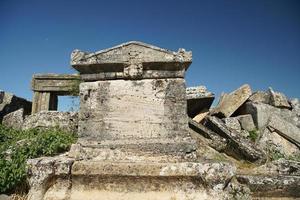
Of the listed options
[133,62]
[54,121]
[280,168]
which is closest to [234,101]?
[280,168]

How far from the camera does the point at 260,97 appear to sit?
732cm

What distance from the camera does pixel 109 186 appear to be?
2.95 m

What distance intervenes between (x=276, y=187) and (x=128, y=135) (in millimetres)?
1849

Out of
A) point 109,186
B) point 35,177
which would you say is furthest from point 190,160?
point 35,177

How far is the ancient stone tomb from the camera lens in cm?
292

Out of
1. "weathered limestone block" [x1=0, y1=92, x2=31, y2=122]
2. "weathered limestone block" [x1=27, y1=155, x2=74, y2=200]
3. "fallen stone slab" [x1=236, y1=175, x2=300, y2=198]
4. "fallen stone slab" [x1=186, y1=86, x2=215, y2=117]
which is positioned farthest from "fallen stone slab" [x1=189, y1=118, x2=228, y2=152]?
"weathered limestone block" [x1=0, y1=92, x2=31, y2=122]

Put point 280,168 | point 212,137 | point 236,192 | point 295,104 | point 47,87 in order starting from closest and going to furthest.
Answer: point 236,192, point 280,168, point 212,137, point 295,104, point 47,87

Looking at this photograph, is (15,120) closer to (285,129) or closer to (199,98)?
(199,98)

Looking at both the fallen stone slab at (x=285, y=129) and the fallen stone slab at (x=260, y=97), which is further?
the fallen stone slab at (x=260, y=97)

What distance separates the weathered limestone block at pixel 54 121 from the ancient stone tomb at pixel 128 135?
2223mm

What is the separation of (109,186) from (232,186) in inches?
51.6

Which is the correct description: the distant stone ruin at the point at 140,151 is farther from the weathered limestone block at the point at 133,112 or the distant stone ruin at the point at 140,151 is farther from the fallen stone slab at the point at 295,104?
the fallen stone slab at the point at 295,104

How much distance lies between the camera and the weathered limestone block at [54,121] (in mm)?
5629

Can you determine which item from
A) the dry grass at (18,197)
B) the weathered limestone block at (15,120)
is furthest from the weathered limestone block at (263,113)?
the weathered limestone block at (15,120)
